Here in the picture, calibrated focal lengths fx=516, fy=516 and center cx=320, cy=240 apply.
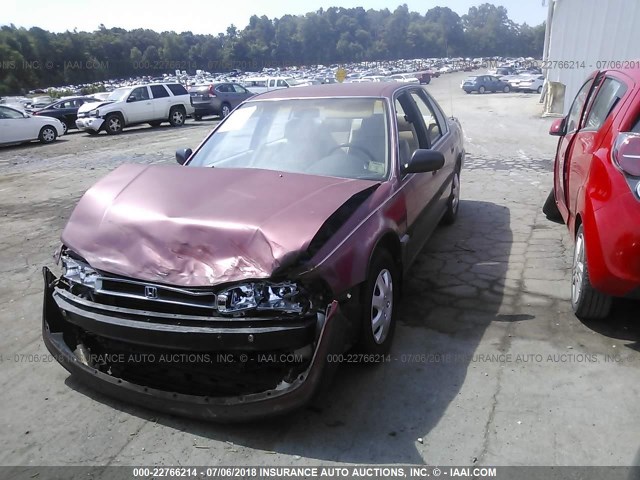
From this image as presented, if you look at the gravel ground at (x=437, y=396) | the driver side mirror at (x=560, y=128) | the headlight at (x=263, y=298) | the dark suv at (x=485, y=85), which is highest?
the driver side mirror at (x=560, y=128)

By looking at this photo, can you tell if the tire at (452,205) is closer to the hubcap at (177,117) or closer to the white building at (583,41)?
the white building at (583,41)

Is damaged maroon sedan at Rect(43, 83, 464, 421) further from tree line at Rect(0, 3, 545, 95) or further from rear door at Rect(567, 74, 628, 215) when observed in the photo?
tree line at Rect(0, 3, 545, 95)

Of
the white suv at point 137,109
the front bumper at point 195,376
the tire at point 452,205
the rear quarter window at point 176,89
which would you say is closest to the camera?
the front bumper at point 195,376

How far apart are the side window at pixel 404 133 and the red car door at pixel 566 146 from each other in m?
1.46

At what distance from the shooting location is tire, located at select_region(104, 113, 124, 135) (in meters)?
18.8

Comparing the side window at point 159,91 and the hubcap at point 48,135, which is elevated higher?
the side window at point 159,91

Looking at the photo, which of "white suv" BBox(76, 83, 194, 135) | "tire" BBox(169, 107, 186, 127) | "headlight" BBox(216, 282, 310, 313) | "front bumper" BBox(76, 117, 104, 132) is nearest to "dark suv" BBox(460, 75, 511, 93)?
"white suv" BBox(76, 83, 194, 135)

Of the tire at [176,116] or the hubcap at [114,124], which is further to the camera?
the tire at [176,116]

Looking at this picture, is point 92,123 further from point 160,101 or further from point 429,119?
point 429,119

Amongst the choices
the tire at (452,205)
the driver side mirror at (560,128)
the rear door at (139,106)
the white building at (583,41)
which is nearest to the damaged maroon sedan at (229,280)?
the tire at (452,205)

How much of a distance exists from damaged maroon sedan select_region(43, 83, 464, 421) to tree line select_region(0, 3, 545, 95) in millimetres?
67864

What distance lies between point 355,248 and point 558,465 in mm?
1437

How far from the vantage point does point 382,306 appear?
10.7 feet

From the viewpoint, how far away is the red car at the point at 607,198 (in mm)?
3094
